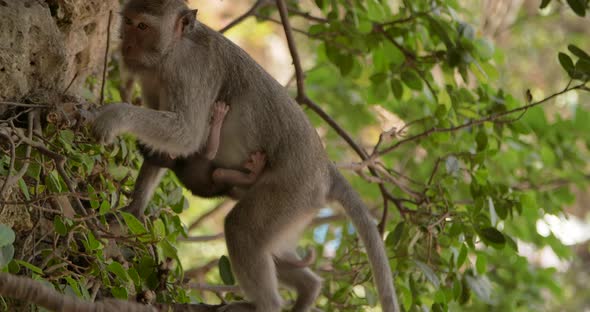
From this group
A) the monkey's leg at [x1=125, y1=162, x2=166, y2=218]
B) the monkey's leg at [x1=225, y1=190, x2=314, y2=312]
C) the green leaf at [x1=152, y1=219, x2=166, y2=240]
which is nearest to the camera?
the green leaf at [x1=152, y1=219, x2=166, y2=240]

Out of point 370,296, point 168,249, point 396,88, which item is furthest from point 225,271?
point 396,88

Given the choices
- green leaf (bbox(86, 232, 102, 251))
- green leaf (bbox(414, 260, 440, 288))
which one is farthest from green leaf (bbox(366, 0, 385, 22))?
green leaf (bbox(86, 232, 102, 251))

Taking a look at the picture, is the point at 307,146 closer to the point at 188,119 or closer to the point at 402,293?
the point at 188,119

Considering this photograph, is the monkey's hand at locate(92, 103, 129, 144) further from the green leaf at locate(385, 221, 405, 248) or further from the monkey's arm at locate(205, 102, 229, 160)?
the green leaf at locate(385, 221, 405, 248)

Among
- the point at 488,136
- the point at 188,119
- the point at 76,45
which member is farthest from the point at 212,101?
the point at 488,136

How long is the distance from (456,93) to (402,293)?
1424 millimetres

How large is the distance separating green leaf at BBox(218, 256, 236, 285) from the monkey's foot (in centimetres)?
14

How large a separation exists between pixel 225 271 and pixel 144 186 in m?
0.65

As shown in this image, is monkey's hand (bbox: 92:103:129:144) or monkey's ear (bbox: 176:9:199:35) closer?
monkey's hand (bbox: 92:103:129:144)

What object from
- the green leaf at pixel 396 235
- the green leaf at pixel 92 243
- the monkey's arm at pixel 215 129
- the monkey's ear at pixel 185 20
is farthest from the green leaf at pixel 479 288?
the green leaf at pixel 92 243

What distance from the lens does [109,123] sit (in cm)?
315

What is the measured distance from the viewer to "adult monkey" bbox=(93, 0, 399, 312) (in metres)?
3.62

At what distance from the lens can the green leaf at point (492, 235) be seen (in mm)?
4008

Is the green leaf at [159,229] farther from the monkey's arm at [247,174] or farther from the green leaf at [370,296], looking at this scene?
the green leaf at [370,296]
